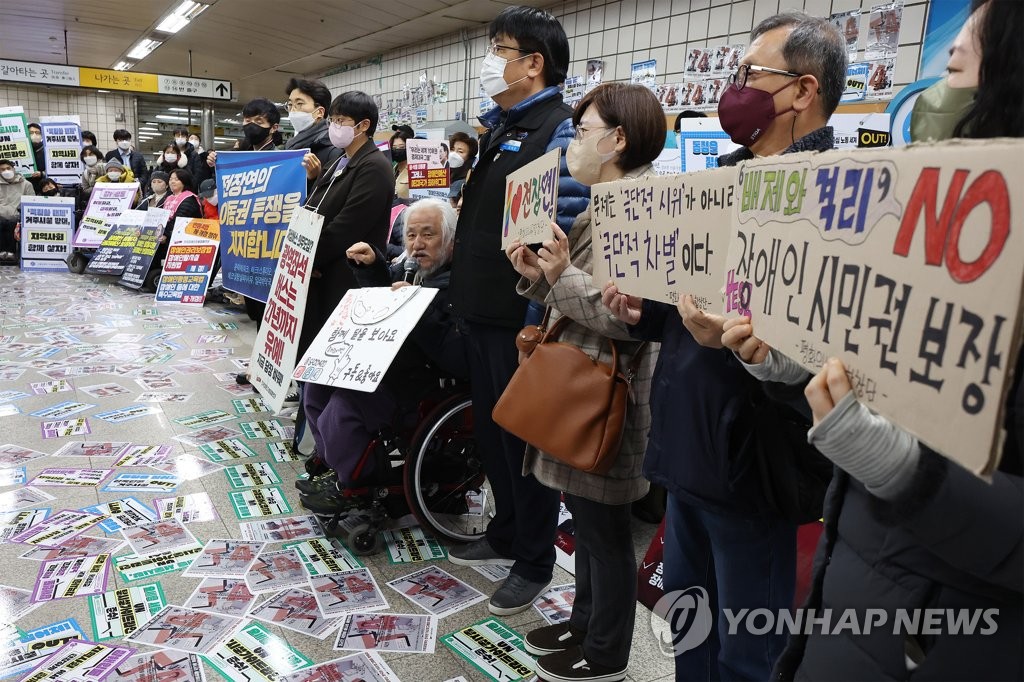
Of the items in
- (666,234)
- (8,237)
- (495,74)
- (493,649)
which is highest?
(495,74)

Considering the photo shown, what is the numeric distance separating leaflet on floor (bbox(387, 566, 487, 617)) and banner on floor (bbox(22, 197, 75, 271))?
8.43 meters

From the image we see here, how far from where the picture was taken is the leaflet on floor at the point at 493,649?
1.90m

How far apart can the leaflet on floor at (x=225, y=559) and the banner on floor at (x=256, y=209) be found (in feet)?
4.58

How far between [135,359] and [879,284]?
502 cm

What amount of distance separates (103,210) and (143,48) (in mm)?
4544

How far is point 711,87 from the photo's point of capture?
4855 millimetres

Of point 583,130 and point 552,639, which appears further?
point 552,639

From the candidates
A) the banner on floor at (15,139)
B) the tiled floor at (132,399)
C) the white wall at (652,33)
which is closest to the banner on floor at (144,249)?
the tiled floor at (132,399)

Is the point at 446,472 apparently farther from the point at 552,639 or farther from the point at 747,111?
the point at 747,111

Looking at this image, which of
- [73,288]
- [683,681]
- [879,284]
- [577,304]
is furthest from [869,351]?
[73,288]

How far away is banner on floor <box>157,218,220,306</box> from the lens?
22.8 feet

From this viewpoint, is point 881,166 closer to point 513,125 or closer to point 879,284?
point 879,284

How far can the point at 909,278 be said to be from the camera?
27.6 inches

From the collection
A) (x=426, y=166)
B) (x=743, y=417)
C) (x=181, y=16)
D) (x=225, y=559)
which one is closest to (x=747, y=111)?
(x=743, y=417)
